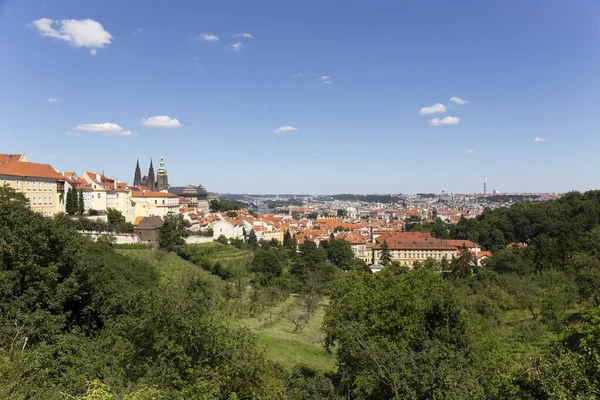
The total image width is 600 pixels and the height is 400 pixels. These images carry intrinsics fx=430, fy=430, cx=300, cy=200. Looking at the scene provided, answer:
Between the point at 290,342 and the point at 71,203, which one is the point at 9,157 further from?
the point at 290,342

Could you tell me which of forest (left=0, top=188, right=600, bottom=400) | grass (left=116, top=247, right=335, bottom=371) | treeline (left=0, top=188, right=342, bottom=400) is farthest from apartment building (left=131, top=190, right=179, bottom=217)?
treeline (left=0, top=188, right=342, bottom=400)

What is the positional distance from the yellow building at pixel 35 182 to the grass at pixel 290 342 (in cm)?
2450

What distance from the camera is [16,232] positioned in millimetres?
16750

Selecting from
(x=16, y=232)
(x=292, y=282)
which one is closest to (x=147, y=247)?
(x=292, y=282)

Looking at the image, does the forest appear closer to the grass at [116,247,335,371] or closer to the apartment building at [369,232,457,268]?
the grass at [116,247,335,371]

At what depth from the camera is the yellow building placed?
130ft

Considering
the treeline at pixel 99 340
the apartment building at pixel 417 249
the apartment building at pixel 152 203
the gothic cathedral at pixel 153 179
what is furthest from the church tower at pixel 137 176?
the treeline at pixel 99 340

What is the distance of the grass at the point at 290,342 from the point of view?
24.1m

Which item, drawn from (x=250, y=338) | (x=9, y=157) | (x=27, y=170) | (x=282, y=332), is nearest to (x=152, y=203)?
(x=9, y=157)

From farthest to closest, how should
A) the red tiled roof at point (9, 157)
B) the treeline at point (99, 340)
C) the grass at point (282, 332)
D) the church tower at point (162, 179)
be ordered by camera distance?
the church tower at point (162, 179) → the red tiled roof at point (9, 157) → the grass at point (282, 332) → the treeline at point (99, 340)

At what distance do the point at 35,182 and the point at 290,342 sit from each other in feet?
104

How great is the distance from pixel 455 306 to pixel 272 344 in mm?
12689

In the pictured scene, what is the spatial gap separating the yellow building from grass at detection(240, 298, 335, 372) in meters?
24.5

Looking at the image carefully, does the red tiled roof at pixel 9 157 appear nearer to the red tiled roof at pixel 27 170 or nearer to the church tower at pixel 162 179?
the red tiled roof at pixel 27 170
